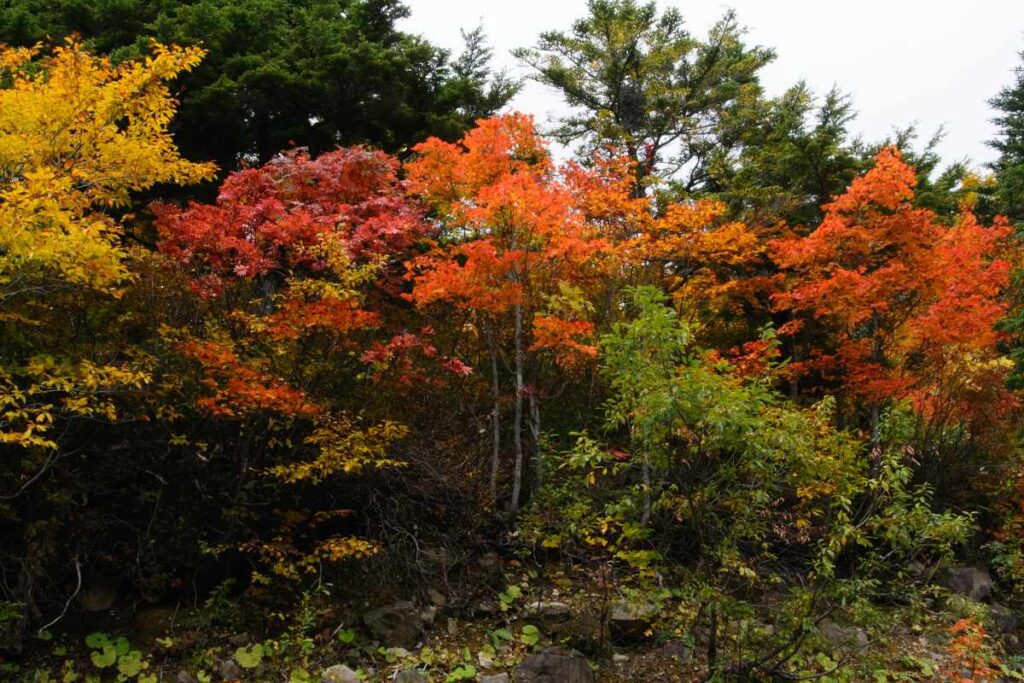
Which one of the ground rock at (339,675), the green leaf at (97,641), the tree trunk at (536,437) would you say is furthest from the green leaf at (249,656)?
the tree trunk at (536,437)

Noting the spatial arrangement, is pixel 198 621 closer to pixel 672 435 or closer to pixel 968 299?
pixel 672 435

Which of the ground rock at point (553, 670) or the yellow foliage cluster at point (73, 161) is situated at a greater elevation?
the yellow foliage cluster at point (73, 161)

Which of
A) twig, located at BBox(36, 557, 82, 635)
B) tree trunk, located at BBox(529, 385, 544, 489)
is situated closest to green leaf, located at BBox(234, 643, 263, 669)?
twig, located at BBox(36, 557, 82, 635)

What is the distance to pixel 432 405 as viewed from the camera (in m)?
7.75

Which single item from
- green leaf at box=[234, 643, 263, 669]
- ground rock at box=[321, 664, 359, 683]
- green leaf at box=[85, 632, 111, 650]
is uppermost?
green leaf at box=[85, 632, 111, 650]

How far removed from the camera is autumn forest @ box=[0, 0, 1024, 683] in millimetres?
4809

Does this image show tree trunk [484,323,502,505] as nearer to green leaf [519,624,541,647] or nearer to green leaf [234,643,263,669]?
green leaf [519,624,541,647]

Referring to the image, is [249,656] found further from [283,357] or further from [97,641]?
[283,357]

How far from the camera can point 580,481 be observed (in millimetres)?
6406

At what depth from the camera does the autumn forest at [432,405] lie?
15.8ft

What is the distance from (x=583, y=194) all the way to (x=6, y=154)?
19.7 ft

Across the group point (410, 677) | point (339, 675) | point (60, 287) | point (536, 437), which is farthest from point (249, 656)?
point (536, 437)

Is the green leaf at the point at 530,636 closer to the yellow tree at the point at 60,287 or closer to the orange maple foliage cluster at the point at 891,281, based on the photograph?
the yellow tree at the point at 60,287

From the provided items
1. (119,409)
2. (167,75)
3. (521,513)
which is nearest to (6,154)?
(167,75)
